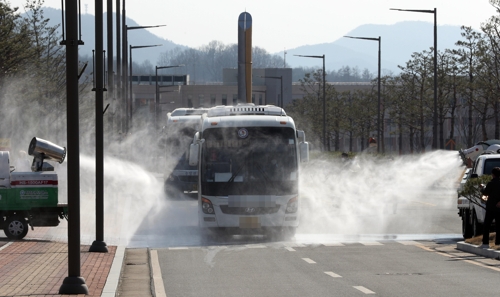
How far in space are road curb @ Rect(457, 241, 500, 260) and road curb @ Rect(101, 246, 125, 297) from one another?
21.8 ft

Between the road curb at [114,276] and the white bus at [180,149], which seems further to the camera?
the white bus at [180,149]

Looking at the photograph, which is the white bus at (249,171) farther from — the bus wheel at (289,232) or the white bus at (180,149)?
the white bus at (180,149)

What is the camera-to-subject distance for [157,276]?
48.8 ft

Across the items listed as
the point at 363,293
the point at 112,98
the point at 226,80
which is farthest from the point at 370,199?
the point at 226,80

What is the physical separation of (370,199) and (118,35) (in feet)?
58.9

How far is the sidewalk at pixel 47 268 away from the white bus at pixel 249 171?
3.51m

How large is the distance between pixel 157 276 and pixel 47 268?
5.68ft

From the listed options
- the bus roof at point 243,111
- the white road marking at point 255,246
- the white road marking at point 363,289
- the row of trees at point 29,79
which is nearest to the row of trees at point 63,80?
the row of trees at point 29,79

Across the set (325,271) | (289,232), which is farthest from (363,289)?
(289,232)

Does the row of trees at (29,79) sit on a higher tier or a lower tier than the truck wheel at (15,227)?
higher

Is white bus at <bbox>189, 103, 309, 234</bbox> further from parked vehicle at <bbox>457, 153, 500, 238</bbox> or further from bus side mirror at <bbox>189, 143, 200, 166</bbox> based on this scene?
parked vehicle at <bbox>457, 153, 500, 238</bbox>

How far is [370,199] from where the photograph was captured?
32781 millimetres

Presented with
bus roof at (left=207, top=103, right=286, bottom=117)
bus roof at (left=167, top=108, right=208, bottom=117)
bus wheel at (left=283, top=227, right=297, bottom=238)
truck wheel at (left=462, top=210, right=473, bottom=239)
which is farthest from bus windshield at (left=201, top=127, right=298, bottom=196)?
bus roof at (left=167, top=108, right=208, bottom=117)

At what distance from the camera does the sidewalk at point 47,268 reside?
12.5 metres
